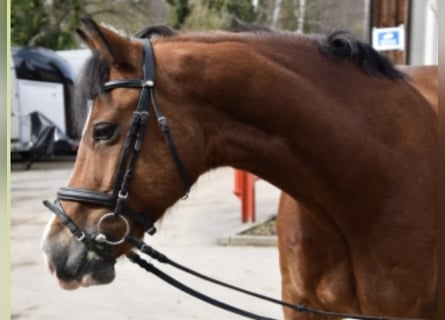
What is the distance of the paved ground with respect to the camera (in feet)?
18.5

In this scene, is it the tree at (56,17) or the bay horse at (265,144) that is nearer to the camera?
the bay horse at (265,144)

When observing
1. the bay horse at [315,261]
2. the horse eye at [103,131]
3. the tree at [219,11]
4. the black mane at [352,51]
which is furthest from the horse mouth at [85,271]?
the tree at [219,11]

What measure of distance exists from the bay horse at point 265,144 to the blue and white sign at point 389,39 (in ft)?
12.9

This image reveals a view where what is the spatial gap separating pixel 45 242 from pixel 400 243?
1220 mm

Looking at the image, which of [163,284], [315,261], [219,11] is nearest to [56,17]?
[219,11]

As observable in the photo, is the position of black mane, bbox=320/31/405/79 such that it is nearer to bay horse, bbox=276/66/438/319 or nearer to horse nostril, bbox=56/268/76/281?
bay horse, bbox=276/66/438/319

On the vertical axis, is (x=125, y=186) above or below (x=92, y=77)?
below

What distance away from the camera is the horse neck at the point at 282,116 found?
2.29m

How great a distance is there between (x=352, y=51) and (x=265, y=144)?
48cm

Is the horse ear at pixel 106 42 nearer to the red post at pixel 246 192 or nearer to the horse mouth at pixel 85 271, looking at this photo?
the horse mouth at pixel 85 271

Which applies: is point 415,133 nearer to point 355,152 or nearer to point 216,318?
point 355,152

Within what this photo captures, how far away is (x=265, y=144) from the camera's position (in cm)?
235

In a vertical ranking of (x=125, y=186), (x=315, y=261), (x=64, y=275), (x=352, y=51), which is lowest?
(x=315, y=261)

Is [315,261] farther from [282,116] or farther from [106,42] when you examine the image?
[106,42]
